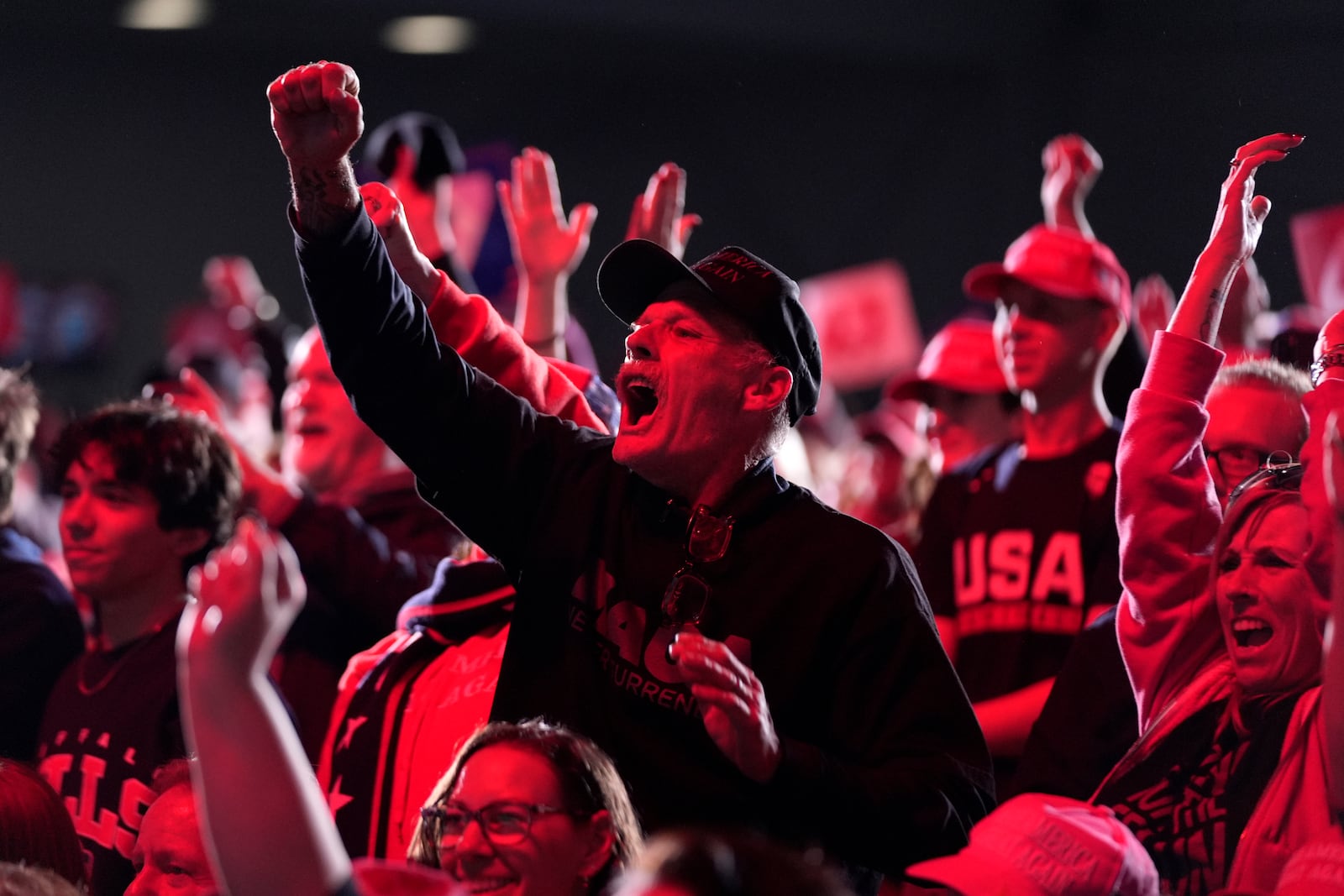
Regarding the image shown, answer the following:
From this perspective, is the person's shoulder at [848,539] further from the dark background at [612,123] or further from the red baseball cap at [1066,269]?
the dark background at [612,123]

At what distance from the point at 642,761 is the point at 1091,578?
1221 millimetres

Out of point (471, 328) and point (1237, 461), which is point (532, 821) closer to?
point (471, 328)

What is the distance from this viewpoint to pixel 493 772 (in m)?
1.80

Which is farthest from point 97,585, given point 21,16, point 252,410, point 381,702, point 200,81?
point 200,81

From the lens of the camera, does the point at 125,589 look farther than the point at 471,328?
Yes

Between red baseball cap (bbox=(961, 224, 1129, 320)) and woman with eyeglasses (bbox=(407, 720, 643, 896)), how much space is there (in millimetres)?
1690

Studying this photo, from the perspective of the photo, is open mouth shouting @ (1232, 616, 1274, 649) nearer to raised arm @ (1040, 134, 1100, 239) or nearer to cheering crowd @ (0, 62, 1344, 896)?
cheering crowd @ (0, 62, 1344, 896)

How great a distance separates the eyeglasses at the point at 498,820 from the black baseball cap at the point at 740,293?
0.67 meters

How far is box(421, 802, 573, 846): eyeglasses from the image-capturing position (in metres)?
1.76

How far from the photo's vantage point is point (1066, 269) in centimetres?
317

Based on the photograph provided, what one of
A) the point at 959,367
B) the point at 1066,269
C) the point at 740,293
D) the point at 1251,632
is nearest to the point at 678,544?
the point at 740,293

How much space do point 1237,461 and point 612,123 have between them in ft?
24.4

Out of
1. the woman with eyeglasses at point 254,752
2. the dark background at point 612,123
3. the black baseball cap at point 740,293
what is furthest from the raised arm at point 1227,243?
the dark background at point 612,123

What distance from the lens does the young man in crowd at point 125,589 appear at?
2580 millimetres
